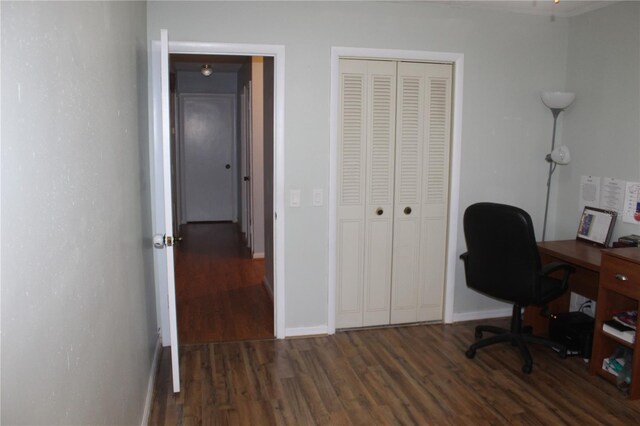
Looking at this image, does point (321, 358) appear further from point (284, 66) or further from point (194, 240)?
point (194, 240)

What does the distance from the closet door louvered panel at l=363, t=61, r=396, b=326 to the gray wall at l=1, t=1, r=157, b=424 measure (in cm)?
187

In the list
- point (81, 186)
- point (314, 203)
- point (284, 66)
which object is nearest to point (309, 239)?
point (314, 203)

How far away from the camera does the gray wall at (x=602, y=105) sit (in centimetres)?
351

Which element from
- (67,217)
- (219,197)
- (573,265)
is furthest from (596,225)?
(219,197)

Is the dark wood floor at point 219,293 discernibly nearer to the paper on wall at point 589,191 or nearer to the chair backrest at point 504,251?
the chair backrest at point 504,251

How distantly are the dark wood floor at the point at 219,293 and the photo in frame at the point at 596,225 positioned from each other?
2438mm

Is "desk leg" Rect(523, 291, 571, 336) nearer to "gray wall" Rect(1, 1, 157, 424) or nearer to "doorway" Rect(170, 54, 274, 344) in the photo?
"doorway" Rect(170, 54, 274, 344)

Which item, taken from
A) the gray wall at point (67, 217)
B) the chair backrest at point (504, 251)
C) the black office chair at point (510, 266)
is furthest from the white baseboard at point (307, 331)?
the gray wall at point (67, 217)

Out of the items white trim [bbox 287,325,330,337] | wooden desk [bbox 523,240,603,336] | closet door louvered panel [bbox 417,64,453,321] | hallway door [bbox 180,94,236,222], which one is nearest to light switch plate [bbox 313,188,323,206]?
closet door louvered panel [bbox 417,64,453,321]

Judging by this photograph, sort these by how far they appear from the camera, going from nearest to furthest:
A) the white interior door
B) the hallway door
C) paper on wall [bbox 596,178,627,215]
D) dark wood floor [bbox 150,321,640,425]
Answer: the white interior door, dark wood floor [bbox 150,321,640,425], paper on wall [bbox 596,178,627,215], the hallway door

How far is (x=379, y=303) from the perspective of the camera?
13.2ft

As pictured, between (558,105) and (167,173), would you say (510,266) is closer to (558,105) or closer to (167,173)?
(558,105)

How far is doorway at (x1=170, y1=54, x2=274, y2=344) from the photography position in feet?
14.2

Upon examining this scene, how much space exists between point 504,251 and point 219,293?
106 inches
